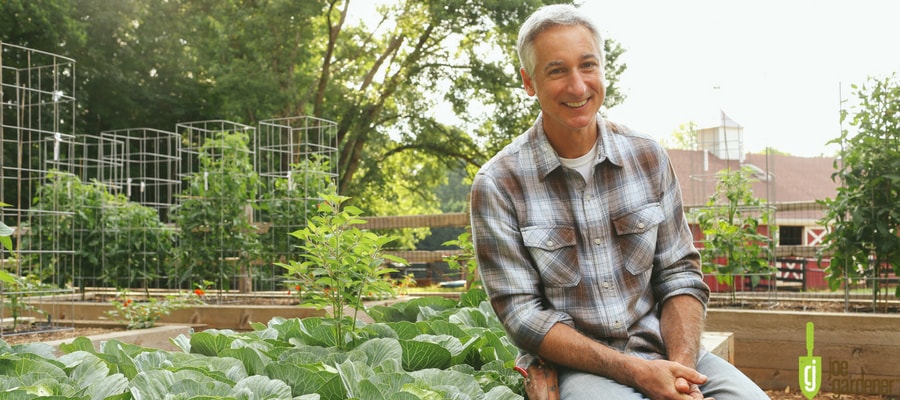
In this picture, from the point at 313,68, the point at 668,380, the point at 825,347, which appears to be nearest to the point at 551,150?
the point at 668,380

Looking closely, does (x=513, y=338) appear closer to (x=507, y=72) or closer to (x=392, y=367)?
(x=392, y=367)

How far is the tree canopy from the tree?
9629 millimetres

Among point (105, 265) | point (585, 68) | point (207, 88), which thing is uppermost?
point (207, 88)

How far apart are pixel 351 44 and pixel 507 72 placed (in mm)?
3936

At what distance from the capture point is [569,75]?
1.84 m

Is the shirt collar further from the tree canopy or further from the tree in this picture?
the tree canopy

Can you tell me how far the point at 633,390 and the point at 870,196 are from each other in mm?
4124

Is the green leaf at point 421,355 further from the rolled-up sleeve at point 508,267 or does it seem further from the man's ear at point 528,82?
the man's ear at point 528,82

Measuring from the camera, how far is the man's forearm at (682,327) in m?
1.84

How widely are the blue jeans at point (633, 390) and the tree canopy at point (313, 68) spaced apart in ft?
42.9

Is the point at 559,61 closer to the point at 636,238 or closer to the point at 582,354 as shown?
the point at 636,238

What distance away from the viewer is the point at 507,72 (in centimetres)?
1597

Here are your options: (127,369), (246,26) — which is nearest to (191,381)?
(127,369)

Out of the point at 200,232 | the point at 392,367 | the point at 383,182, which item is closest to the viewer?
the point at 392,367
